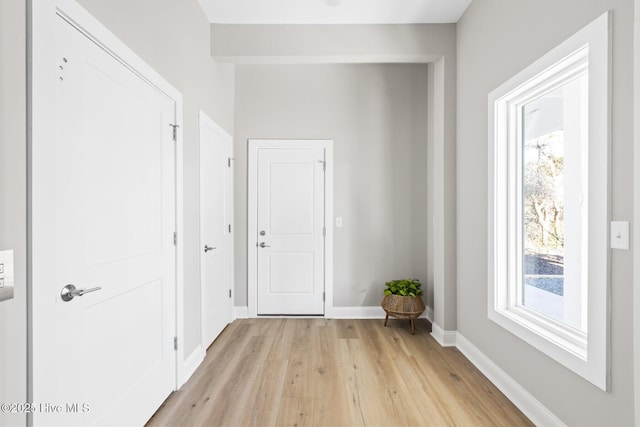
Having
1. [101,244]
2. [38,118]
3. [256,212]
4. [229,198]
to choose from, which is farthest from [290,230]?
[38,118]

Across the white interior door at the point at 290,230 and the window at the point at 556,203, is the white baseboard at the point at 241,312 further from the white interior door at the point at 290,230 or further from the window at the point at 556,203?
the window at the point at 556,203

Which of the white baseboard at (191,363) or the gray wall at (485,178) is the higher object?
the gray wall at (485,178)

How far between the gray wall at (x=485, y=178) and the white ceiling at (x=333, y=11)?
259 mm

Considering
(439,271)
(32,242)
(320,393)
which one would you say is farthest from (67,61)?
→ (439,271)

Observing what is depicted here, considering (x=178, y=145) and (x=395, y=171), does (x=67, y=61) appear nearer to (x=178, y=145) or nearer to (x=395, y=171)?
(x=178, y=145)

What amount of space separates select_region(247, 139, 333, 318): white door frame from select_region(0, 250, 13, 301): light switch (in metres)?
2.70

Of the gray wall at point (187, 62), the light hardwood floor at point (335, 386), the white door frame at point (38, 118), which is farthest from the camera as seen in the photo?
the light hardwood floor at point (335, 386)

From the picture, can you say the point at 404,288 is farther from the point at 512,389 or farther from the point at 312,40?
the point at 312,40

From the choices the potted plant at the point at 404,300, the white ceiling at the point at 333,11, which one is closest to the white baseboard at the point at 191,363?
the potted plant at the point at 404,300

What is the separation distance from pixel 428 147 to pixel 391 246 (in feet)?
3.81

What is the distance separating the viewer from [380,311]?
12.2ft

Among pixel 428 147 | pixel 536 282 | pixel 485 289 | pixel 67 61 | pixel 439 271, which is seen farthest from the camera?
pixel 428 147

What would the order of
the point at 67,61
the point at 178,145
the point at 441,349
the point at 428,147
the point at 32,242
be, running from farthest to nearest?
the point at 428,147 < the point at 441,349 < the point at 178,145 < the point at 67,61 < the point at 32,242

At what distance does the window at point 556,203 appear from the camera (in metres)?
1.44
